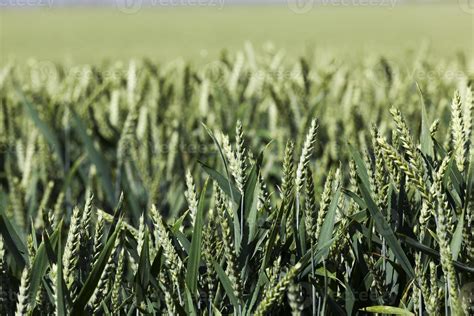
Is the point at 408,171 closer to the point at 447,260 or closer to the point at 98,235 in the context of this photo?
the point at 447,260

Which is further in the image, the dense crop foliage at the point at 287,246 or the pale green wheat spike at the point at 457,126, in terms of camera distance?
the pale green wheat spike at the point at 457,126

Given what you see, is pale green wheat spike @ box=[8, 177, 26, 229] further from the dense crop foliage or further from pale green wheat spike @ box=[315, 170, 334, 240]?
pale green wheat spike @ box=[315, 170, 334, 240]

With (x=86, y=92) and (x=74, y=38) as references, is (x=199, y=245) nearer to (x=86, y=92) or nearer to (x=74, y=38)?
(x=86, y=92)

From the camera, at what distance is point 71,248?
2.95 ft

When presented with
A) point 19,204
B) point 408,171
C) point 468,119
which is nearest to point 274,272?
point 408,171

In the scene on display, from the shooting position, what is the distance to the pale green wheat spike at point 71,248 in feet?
2.90

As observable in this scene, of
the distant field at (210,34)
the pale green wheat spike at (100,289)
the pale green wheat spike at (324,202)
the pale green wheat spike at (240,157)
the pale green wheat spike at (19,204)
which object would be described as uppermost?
the pale green wheat spike at (240,157)

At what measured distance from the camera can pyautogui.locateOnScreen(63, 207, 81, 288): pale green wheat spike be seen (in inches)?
34.8

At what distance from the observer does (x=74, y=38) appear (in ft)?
51.8

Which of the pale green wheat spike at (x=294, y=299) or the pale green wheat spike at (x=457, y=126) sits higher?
the pale green wheat spike at (x=457, y=126)

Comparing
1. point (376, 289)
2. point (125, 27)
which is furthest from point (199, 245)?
point (125, 27)

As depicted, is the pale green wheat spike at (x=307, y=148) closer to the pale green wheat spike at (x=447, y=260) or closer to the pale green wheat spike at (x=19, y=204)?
the pale green wheat spike at (x=447, y=260)

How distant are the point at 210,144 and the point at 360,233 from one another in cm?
136

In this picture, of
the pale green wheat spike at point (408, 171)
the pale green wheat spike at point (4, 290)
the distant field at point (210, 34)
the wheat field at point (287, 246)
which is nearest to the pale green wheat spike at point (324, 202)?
the wheat field at point (287, 246)
